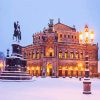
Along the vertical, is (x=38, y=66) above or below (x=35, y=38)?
below

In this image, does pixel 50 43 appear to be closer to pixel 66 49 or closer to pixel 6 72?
pixel 66 49

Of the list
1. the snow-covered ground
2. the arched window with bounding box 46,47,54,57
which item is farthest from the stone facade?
the snow-covered ground

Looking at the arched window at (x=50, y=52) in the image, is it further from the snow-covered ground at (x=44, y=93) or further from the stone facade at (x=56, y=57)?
the snow-covered ground at (x=44, y=93)

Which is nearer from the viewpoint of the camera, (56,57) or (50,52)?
(56,57)

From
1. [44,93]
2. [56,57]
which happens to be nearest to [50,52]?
[56,57]

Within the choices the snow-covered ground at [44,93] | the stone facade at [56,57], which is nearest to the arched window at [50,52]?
the stone facade at [56,57]

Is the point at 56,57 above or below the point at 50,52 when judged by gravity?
below

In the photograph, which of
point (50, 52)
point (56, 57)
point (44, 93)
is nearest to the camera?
point (44, 93)

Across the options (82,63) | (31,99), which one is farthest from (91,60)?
(31,99)

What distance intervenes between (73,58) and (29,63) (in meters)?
16.0

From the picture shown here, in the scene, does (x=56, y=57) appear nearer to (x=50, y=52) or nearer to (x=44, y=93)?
(x=50, y=52)

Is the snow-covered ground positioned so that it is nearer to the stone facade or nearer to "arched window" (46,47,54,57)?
the stone facade

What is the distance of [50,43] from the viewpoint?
378ft

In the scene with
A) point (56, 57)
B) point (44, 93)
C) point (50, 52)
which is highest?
point (50, 52)
